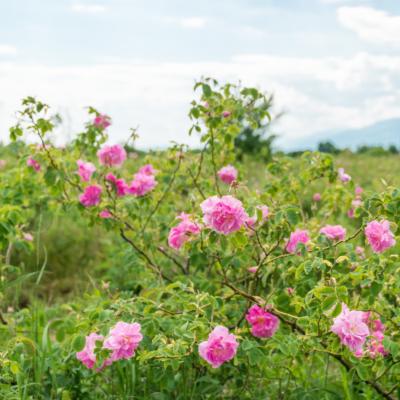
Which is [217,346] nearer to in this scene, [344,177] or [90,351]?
[90,351]

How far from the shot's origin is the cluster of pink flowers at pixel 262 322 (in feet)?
7.39

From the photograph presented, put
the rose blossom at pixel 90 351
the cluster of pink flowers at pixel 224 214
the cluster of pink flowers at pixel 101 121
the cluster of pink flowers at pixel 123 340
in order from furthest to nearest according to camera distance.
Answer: the cluster of pink flowers at pixel 101 121
the rose blossom at pixel 90 351
the cluster of pink flowers at pixel 123 340
the cluster of pink flowers at pixel 224 214

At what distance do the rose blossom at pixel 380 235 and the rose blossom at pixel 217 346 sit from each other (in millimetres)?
→ 493

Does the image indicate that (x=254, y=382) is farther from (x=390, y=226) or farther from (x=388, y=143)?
(x=388, y=143)

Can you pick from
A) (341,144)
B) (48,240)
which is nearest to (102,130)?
(48,240)

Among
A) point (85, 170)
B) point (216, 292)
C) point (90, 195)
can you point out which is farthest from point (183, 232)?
point (85, 170)

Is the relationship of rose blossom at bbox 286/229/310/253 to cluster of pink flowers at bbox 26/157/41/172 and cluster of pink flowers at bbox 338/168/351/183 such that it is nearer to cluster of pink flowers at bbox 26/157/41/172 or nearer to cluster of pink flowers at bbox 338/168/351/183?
cluster of pink flowers at bbox 338/168/351/183

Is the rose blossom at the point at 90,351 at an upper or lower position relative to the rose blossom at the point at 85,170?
lower

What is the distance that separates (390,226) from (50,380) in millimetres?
1342

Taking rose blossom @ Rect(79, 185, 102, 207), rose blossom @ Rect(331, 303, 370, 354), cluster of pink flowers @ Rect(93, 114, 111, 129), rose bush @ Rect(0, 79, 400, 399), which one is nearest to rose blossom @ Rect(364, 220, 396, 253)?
rose bush @ Rect(0, 79, 400, 399)

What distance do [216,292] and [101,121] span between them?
1.04 m

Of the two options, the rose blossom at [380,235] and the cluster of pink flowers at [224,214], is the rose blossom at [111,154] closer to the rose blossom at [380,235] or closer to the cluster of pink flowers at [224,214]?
the cluster of pink flowers at [224,214]

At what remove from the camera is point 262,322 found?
7.41ft

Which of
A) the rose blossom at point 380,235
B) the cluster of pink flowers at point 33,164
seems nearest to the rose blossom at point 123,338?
the rose blossom at point 380,235
